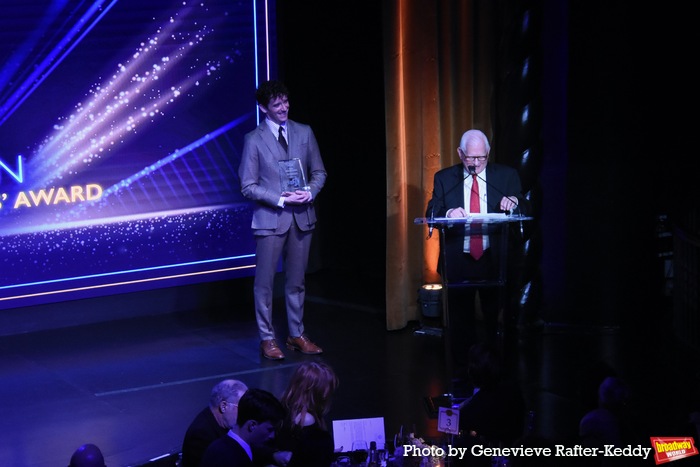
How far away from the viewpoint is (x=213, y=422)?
13.2 ft

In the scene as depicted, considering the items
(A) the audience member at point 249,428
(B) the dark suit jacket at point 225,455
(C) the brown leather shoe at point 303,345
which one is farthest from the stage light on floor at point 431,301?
(B) the dark suit jacket at point 225,455

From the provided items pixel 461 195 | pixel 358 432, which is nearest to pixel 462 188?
pixel 461 195

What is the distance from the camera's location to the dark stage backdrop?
673 cm

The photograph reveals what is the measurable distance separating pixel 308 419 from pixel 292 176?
8.17 ft

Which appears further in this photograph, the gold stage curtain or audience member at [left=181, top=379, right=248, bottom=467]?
the gold stage curtain

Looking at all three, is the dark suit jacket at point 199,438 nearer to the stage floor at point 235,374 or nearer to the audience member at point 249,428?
the audience member at point 249,428

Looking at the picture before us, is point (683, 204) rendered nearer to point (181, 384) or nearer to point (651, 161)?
point (651, 161)

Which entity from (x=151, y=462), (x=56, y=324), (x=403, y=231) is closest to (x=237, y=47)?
(x=403, y=231)

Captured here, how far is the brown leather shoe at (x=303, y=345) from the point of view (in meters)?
6.42

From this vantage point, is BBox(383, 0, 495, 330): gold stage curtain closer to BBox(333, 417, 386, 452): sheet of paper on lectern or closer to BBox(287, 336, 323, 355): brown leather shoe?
BBox(287, 336, 323, 355): brown leather shoe

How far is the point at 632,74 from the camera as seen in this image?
664 cm

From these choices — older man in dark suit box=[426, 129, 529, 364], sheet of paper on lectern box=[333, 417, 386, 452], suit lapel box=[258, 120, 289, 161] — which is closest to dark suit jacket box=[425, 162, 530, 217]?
older man in dark suit box=[426, 129, 529, 364]

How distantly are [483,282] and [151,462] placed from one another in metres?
1.91
